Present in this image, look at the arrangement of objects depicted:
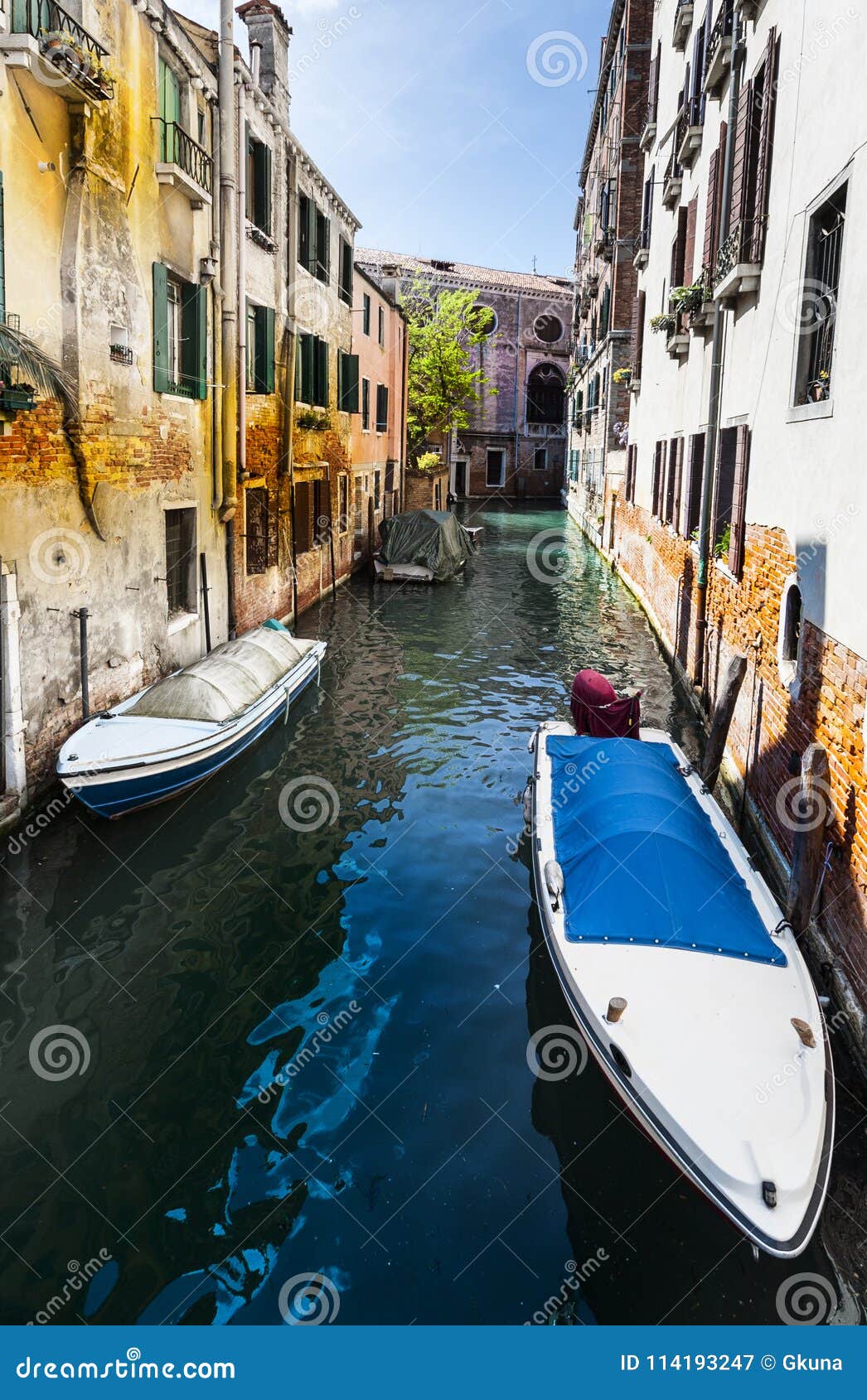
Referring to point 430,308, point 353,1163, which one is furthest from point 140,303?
point 430,308

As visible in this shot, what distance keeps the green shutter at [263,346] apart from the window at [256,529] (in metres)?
1.47

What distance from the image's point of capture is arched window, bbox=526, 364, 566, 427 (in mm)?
53625

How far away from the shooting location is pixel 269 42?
1445 cm

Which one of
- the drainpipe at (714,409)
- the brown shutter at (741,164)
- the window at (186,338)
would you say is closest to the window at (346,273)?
the window at (186,338)

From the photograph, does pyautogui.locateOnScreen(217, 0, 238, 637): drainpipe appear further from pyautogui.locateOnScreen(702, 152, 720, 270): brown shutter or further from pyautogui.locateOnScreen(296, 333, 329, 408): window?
pyautogui.locateOnScreen(702, 152, 720, 270): brown shutter

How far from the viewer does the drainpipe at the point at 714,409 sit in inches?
391

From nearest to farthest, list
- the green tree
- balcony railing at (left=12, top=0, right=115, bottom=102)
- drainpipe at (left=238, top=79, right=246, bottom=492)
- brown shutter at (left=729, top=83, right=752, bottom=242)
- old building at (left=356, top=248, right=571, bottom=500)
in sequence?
balcony railing at (left=12, top=0, right=115, bottom=102) < brown shutter at (left=729, top=83, right=752, bottom=242) < drainpipe at (left=238, top=79, right=246, bottom=492) < the green tree < old building at (left=356, top=248, right=571, bottom=500)

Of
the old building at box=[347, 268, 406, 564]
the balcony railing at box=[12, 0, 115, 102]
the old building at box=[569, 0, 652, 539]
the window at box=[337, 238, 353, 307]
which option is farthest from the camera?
the old building at box=[569, 0, 652, 539]

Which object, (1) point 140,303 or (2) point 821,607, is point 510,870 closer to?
(2) point 821,607

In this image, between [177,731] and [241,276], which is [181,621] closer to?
[177,731]

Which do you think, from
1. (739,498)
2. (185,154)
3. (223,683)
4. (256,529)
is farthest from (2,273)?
(256,529)

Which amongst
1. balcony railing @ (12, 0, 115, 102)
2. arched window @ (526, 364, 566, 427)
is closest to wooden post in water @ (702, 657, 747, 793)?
balcony railing @ (12, 0, 115, 102)

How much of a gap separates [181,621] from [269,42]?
31.4 feet

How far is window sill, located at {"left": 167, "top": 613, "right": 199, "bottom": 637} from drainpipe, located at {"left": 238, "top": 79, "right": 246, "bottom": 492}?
2.24 m
